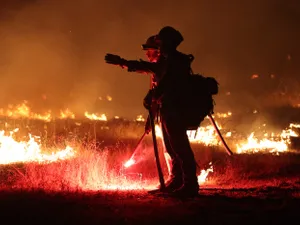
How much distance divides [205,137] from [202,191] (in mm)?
11760

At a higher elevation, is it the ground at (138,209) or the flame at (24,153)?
the flame at (24,153)

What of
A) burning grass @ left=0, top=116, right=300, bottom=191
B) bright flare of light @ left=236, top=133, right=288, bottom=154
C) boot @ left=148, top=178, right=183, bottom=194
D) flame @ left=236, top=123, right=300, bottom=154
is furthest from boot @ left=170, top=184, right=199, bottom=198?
bright flare of light @ left=236, top=133, right=288, bottom=154

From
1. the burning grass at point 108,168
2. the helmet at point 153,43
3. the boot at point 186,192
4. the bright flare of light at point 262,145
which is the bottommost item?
the boot at point 186,192

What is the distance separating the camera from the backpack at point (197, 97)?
6473mm

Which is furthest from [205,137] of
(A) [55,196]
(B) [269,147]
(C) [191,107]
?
(A) [55,196]

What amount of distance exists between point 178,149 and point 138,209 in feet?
5.61

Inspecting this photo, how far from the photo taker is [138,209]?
4.95 meters

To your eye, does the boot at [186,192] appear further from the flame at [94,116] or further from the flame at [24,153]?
the flame at [94,116]

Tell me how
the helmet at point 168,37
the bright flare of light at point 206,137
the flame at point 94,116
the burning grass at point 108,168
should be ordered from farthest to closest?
the flame at point 94,116 → the bright flare of light at point 206,137 → the burning grass at point 108,168 → the helmet at point 168,37

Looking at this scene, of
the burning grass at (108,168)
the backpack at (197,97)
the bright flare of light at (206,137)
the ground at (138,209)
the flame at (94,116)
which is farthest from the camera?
the flame at (94,116)

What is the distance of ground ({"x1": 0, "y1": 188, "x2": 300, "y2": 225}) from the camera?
450cm

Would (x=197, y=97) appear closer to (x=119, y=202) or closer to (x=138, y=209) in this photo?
(x=119, y=202)

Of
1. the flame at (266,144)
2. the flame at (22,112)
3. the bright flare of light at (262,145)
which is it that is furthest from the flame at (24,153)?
the flame at (22,112)

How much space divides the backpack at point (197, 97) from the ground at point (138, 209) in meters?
1.24
